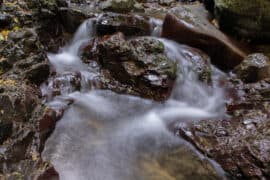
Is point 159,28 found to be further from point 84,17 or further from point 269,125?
point 269,125

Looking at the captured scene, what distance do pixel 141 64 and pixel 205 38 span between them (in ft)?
5.98

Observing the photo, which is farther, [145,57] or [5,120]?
[145,57]

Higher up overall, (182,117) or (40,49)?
(40,49)

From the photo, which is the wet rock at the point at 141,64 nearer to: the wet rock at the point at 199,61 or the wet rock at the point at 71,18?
the wet rock at the point at 199,61

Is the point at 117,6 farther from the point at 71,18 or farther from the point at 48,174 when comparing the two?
the point at 48,174

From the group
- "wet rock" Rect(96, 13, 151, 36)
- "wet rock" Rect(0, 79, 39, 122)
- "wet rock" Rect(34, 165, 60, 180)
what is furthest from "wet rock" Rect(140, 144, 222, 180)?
"wet rock" Rect(96, 13, 151, 36)

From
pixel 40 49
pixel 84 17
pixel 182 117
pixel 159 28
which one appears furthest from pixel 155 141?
pixel 84 17

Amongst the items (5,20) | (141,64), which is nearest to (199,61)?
(141,64)

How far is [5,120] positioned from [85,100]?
1903mm

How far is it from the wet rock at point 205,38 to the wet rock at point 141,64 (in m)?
1.00

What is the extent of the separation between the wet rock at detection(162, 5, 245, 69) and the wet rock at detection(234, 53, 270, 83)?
14.4 inches

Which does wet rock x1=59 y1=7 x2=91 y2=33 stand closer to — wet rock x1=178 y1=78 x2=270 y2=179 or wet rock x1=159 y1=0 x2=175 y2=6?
wet rock x1=159 y1=0 x2=175 y2=6

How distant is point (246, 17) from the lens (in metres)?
6.92

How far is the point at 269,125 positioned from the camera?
451 centimetres
